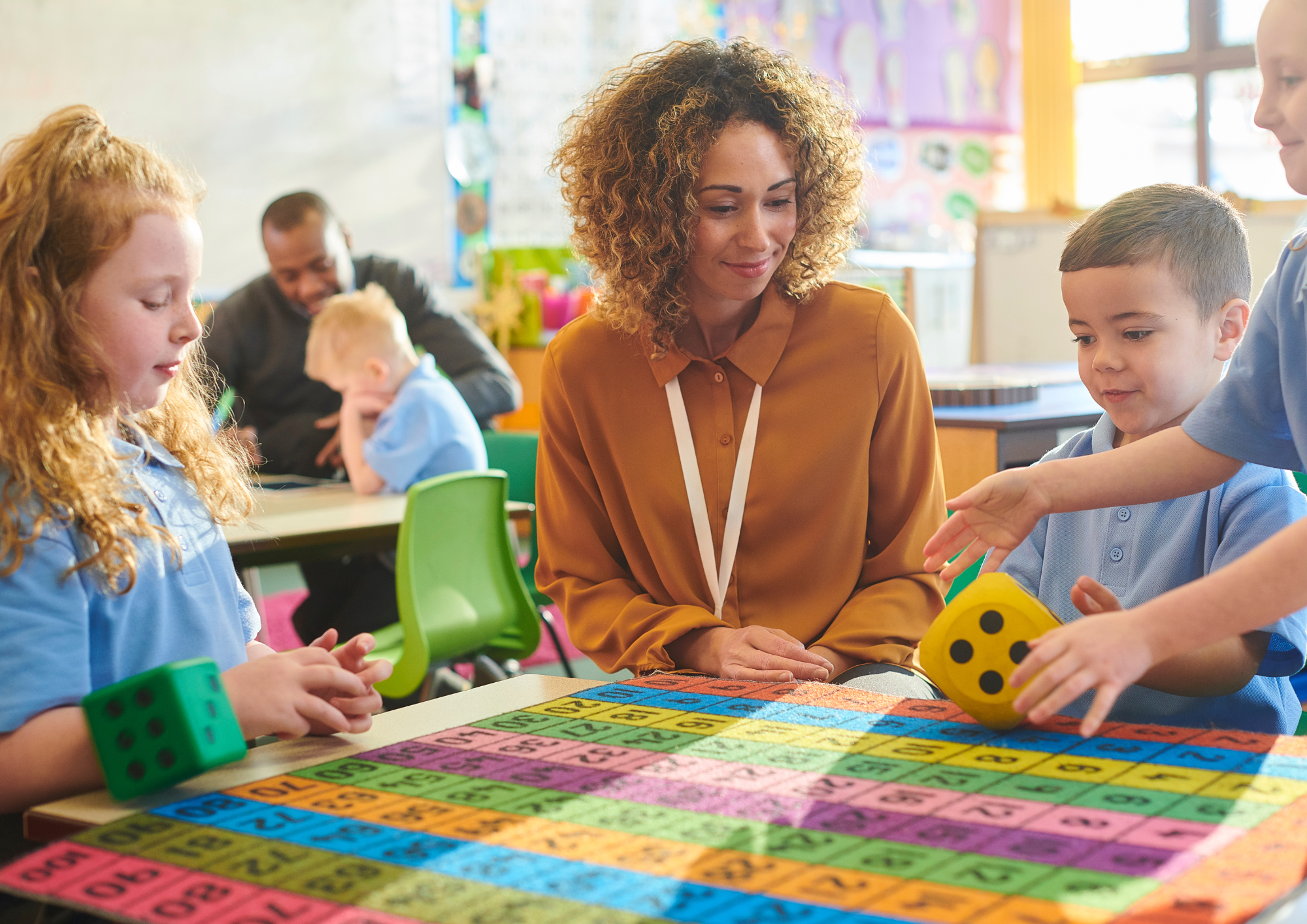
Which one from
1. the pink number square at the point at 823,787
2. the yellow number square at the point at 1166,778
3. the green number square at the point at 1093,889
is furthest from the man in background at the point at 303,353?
the green number square at the point at 1093,889

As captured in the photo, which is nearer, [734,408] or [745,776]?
[745,776]

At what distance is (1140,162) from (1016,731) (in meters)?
7.74

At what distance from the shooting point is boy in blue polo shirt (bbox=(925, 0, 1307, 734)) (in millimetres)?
879

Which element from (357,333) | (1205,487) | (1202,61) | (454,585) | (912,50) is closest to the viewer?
(1205,487)

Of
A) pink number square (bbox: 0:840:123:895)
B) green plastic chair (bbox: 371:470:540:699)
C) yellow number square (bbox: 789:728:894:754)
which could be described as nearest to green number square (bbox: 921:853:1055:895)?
yellow number square (bbox: 789:728:894:754)

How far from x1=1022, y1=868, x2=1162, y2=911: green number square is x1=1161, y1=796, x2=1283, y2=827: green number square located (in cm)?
11

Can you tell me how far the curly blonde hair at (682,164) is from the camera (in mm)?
1601

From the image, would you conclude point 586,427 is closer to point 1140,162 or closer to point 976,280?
point 976,280

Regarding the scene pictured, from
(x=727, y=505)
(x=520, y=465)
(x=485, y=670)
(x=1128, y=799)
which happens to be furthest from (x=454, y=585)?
(x=1128, y=799)

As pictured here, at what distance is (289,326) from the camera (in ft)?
11.4

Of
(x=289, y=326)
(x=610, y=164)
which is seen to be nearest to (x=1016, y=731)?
(x=610, y=164)

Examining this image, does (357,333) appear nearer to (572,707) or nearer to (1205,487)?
(572,707)

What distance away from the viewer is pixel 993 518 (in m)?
1.23

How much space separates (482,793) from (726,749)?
0.20m
